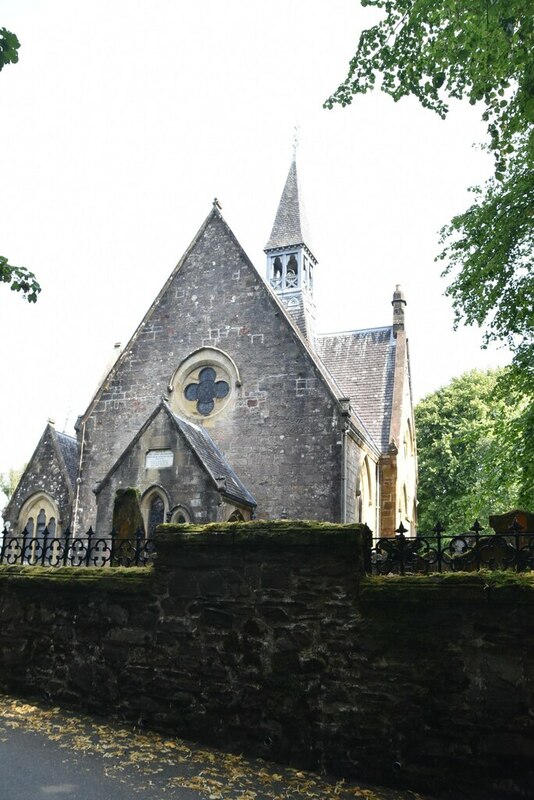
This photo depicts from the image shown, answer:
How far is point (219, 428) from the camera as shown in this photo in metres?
19.0

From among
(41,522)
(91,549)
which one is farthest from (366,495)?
(91,549)

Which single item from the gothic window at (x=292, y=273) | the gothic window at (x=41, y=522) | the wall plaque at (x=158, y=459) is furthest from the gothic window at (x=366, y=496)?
the gothic window at (x=292, y=273)

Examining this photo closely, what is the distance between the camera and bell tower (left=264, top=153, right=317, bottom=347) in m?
29.2

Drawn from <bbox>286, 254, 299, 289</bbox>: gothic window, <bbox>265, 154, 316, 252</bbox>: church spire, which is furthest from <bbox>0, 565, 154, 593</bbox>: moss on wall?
<bbox>265, 154, 316, 252</bbox>: church spire

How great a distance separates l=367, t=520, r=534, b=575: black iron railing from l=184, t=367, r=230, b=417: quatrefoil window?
1234 centimetres

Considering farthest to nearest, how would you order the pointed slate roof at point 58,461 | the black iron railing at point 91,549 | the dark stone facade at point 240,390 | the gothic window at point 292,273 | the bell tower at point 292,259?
the gothic window at point 292,273, the bell tower at point 292,259, the pointed slate roof at point 58,461, the dark stone facade at point 240,390, the black iron railing at point 91,549

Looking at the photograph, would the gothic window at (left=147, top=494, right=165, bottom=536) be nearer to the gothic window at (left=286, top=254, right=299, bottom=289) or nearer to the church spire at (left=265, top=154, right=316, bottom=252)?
the gothic window at (left=286, top=254, right=299, bottom=289)

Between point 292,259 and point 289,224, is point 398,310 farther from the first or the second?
point 289,224

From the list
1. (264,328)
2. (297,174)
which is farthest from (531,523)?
(297,174)

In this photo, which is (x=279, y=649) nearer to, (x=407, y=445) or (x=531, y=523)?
(x=531, y=523)

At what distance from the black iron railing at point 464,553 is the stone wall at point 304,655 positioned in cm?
29

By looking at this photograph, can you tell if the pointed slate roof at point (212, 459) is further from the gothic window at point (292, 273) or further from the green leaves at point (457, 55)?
the gothic window at point (292, 273)

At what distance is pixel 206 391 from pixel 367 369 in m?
8.34

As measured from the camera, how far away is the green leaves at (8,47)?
870 centimetres
